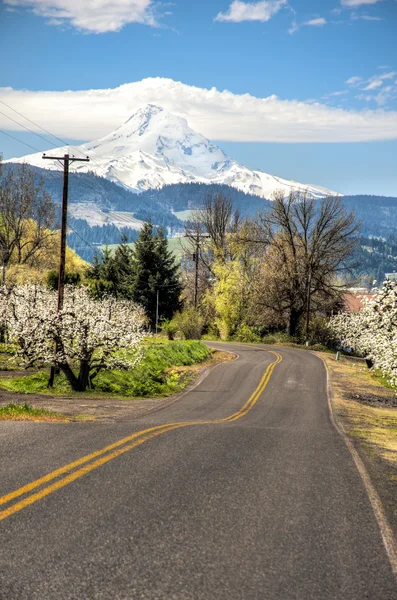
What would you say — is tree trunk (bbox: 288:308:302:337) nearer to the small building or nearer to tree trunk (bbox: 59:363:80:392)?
the small building

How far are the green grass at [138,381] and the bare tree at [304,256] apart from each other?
31212 mm

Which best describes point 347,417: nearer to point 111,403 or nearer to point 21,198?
point 111,403

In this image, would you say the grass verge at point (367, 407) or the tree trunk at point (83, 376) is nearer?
the grass verge at point (367, 407)

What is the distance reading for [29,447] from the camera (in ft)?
28.3

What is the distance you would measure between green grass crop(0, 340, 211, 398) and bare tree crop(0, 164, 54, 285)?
33.2 meters

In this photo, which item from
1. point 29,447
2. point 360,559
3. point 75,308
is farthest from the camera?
point 75,308

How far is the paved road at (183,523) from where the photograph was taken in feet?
15.4

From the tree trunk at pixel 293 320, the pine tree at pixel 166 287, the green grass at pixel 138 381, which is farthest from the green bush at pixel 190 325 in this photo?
the green grass at pixel 138 381

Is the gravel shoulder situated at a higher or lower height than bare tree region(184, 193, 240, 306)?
lower

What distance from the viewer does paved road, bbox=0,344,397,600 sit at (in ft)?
15.4

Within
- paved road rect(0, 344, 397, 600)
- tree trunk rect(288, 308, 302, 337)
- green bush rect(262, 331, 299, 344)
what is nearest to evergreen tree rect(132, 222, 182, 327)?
green bush rect(262, 331, 299, 344)

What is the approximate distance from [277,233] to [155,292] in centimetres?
1796

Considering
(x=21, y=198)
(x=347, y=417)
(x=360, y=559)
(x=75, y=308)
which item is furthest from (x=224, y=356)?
(x=360, y=559)

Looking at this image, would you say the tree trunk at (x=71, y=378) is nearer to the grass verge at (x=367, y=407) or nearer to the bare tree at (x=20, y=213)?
the grass verge at (x=367, y=407)
